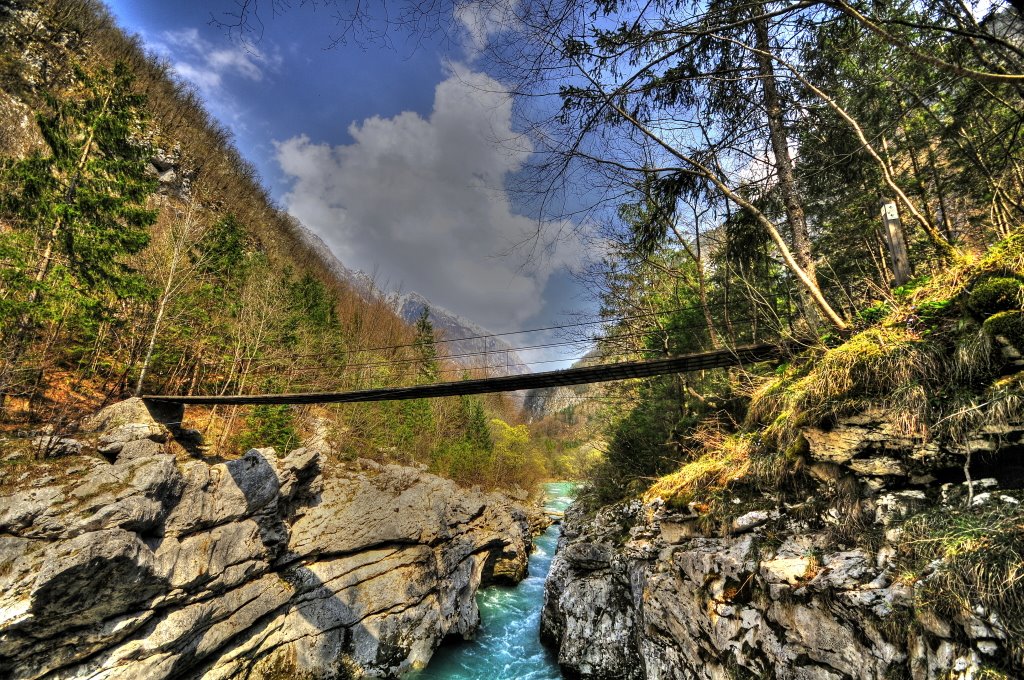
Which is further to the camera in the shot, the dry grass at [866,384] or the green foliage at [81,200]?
the green foliage at [81,200]

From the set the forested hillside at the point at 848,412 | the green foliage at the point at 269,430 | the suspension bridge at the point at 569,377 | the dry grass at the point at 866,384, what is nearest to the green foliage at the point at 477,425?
the green foliage at the point at 269,430

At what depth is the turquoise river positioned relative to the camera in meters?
7.32

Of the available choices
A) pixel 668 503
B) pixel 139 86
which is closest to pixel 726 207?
pixel 668 503

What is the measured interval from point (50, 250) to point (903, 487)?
13084mm

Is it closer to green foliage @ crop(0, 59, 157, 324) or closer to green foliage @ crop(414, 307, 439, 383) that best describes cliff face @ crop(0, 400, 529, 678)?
green foliage @ crop(0, 59, 157, 324)

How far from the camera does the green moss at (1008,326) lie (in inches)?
105

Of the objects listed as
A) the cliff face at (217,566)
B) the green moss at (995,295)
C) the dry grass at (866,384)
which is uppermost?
the green moss at (995,295)

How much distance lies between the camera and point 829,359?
12.1 ft

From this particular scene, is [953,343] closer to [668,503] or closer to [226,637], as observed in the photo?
[668,503]

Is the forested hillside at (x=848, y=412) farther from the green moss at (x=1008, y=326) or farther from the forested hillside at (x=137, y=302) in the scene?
the forested hillside at (x=137, y=302)

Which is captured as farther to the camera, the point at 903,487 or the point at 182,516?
the point at 182,516

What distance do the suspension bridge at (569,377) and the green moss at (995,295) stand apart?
5.48 feet

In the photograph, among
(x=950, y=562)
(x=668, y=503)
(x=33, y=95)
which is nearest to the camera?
(x=950, y=562)

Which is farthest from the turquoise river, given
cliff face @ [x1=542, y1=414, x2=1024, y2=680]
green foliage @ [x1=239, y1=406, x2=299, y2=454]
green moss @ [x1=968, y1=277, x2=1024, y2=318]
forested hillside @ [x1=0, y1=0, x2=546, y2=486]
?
green moss @ [x1=968, y1=277, x2=1024, y2=318]
